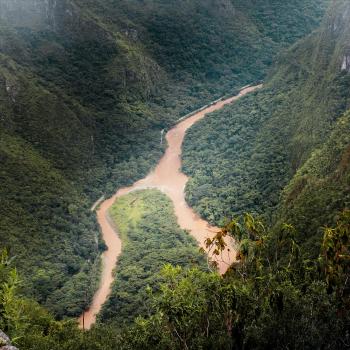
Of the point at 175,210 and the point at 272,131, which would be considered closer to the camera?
the point at 175,210

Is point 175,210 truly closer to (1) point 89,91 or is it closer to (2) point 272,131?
(2) point 272,131

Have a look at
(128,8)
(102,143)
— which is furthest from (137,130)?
(128,8)

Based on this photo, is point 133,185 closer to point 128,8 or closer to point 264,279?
point 128,8

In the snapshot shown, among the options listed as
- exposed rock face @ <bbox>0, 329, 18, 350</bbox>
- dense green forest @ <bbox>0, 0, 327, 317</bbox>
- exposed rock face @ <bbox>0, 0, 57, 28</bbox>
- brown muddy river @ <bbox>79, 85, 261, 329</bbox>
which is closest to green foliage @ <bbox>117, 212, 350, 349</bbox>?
exposed rock face @ <bbox>0, 329, 18, 350</bbox>

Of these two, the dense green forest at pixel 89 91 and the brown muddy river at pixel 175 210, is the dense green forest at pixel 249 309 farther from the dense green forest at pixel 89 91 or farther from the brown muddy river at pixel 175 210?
the dense green forest at pixel 89 91

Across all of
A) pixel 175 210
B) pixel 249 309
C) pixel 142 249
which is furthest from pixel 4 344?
pixel 175 210

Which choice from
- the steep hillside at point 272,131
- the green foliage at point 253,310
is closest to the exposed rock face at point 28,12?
the steep hillside at point 272,131

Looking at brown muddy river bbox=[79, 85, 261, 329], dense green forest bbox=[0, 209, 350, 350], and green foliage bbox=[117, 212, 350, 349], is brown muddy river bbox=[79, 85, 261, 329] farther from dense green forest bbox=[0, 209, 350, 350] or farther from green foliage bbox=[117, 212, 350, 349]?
green foliage bbox=[117, 212, 350, 349]
